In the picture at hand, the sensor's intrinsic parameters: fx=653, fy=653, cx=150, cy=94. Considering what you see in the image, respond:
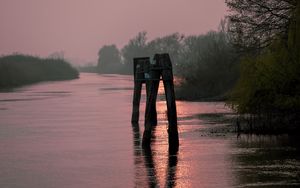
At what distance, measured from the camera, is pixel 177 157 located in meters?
21.2

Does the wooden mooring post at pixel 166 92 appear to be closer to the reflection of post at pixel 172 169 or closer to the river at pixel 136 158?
the river at pixel 136 158

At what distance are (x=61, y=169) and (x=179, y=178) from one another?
4.02 m

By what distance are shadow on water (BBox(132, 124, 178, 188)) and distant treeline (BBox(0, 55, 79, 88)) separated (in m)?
73.8

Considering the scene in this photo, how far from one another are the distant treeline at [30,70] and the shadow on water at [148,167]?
73840mm

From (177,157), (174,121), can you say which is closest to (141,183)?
(177,157)

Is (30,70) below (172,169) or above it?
above

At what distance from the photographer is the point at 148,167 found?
765 inches

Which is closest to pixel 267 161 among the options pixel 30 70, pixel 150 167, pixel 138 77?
pixel 150 167

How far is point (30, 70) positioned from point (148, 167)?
109746 millimetres

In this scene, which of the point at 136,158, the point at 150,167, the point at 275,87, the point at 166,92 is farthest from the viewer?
the point at 275,87

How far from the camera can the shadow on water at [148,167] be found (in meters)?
16.9

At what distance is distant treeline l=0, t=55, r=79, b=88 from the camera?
100 m

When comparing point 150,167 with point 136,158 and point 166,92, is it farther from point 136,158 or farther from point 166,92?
point 166,92

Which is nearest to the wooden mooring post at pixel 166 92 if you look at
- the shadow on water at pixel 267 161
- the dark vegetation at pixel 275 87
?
the shadow on water at pixel 267 161
